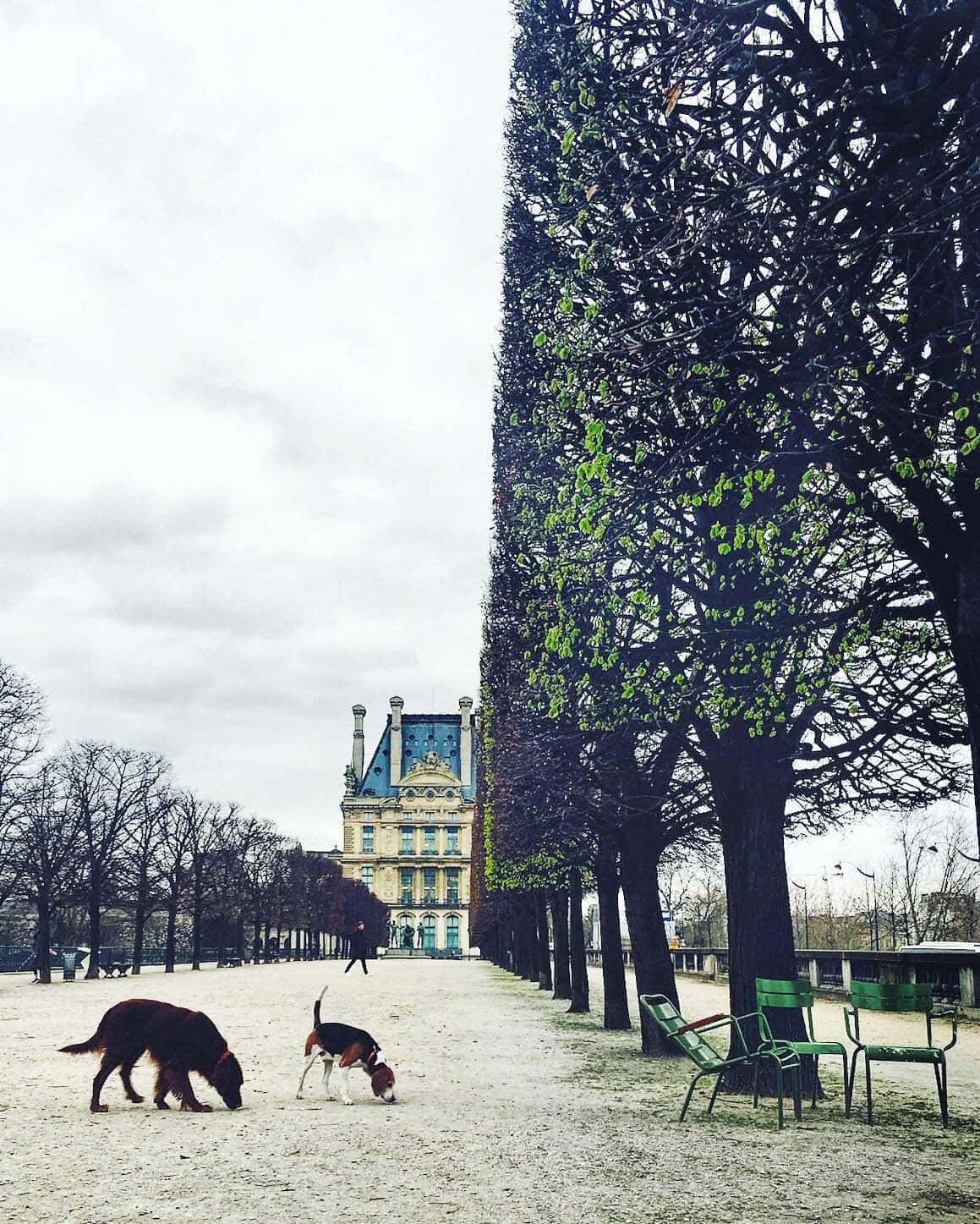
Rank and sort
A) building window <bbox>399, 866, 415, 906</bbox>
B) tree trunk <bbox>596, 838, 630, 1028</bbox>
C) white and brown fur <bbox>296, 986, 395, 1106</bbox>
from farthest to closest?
building window <bbox>399, 866, 415, 906</bbox>, tree trunk <bbox>596, 838, 630, 1028</bbox>, white and brown fur <bbox>296, 986, 395, 1106</bbox>

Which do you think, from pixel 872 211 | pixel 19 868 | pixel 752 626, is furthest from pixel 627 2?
pixel 19 868

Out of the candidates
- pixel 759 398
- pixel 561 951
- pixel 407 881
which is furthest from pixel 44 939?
pixel 407 881

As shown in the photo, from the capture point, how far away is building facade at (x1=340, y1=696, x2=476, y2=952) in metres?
153

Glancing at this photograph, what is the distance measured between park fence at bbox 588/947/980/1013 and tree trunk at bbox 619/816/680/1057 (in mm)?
2222

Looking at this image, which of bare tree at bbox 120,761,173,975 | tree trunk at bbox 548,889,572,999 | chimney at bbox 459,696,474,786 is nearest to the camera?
tree trunk at bbox 548,889,572,999

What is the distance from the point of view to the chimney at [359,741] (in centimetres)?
16088

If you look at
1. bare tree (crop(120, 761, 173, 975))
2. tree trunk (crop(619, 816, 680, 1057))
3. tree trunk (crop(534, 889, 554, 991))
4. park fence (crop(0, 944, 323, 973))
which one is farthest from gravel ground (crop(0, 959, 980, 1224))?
park fence (crop(0, 944, 323, 973))

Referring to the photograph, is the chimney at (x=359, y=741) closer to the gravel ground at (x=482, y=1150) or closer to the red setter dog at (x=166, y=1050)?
the gravel ground at (x=482, y=1150)

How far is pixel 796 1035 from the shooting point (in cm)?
1353

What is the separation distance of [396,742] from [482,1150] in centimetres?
14960

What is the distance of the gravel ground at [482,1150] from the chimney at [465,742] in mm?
138340

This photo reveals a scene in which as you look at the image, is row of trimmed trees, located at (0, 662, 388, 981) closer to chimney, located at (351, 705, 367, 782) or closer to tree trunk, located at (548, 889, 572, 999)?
tree trunk, located at (548, 889, 572, 999)

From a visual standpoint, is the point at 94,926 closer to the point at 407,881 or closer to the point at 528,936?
the point at 528,936

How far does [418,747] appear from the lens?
160125 millimetres
